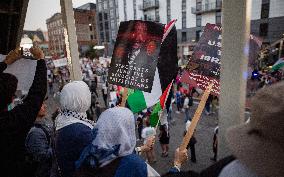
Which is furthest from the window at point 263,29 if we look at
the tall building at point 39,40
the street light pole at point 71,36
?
the street light pole at point 71,36

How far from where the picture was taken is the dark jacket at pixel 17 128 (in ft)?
6.01

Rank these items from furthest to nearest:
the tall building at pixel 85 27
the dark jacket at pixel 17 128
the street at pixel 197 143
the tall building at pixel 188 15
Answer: the tall building at pixel 85 27 → the tall building at pixel 188 15 → the street at pixel 197 143 → the dark jacket at pixel 17 128

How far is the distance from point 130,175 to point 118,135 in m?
0.29

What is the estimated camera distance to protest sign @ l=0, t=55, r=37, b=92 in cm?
287

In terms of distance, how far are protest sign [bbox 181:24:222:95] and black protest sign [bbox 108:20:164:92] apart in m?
0.62

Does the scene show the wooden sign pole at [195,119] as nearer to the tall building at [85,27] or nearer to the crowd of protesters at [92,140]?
the crowd of protesters at [92,140]

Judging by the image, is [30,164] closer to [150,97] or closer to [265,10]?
[150,97]

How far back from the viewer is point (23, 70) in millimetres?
2916

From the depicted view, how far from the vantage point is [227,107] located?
2193 millimetres

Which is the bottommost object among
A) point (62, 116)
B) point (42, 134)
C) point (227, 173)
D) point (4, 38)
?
point (42, 134)

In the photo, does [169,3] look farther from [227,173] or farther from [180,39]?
[227,173]

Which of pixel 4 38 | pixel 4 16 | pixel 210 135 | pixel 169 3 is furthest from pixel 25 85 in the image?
pixel 169 3

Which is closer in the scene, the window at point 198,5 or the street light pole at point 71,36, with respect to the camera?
the street light pole at point 71,36

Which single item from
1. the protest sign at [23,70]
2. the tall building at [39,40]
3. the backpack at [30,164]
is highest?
the tall building at [39,40]
